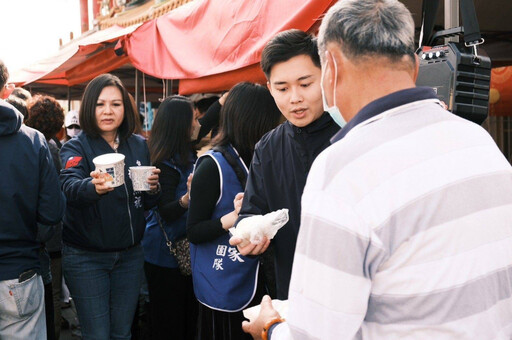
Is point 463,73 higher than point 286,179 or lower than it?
higher

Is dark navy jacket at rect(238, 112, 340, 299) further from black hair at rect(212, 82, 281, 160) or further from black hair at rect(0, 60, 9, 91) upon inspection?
black hair at rect(0, 60, 9, 91)

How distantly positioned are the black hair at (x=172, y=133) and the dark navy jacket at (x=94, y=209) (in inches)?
11.2

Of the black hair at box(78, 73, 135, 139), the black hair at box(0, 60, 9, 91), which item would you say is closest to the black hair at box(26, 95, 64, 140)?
the black hair at box(78, 73, 135, 139)

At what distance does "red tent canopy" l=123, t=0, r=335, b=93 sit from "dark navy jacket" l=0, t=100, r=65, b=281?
4.42 ft

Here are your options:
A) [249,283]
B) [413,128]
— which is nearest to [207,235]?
[249,283]

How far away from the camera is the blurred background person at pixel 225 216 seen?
8.31 ft

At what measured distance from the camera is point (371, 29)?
1117 mm

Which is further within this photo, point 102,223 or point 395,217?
point 102,223

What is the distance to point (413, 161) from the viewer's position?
3.43ft

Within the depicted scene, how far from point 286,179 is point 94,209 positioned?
147 centimetres

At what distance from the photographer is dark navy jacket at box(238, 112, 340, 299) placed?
207cm

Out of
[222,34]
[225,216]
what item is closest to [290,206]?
[225,216]

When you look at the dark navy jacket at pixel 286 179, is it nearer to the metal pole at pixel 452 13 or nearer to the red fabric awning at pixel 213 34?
the metal pole at pixel 452 13

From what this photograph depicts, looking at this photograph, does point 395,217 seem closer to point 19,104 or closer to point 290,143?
point 290,143
